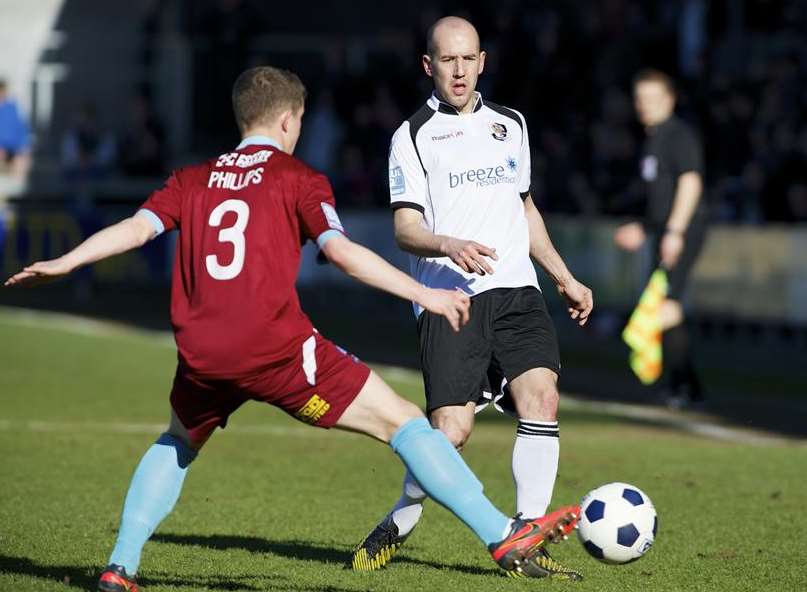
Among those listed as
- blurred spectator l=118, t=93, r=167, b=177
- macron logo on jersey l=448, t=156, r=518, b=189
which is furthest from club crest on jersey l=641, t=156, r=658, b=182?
blurred spectator l=118, t=93, r=167, b=177

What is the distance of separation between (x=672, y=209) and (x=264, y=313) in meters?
7.42

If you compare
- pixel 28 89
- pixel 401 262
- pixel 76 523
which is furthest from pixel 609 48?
pixel 76 523

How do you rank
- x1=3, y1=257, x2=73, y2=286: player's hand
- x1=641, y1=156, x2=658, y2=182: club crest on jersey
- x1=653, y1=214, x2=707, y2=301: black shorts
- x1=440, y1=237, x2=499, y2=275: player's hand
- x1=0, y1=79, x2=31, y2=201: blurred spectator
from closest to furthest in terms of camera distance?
1. x1=3, y1=257, x2=73, y2=286: player's hand
2. x1=440, y1=237, x2=499, y2=275: player's hand
3. x1=641, y1=156, x2=658, y2=182: club crest on jersey
4. x1=653, y1=214, x2=707, y2=301: black shorts
5. x1=0, y1=79, x2=31, y2=201: blurred spectator

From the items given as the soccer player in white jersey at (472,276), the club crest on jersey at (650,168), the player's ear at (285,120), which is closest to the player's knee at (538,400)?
the soccer player in white jersey at (472,276)

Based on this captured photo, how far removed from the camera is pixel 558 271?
7.21 m

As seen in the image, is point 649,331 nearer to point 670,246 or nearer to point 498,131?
point 670,246

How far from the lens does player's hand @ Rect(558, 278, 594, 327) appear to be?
23.3 ft

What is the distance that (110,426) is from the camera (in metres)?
12.0

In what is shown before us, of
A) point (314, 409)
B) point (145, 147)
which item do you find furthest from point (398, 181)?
point (145, 147)

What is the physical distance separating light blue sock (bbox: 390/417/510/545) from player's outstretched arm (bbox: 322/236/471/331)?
0.47 meters

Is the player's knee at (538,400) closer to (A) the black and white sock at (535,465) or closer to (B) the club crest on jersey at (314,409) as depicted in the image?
(A) the black and white sock at (535,465)

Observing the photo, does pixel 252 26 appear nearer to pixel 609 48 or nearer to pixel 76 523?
pixel 609 48

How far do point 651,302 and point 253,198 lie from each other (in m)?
8.36

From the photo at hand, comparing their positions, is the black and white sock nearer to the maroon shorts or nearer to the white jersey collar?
the maroon shorts
